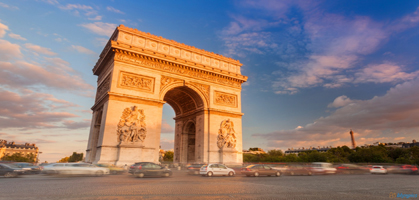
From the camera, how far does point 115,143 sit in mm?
18797

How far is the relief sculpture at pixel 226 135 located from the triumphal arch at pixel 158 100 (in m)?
0.10

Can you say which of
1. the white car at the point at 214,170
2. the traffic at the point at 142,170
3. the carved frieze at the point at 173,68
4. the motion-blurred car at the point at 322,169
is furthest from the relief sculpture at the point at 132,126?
the motion-blurred car at the point at 322,169

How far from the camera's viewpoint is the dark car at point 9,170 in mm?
13589

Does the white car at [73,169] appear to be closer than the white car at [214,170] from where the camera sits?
Yes

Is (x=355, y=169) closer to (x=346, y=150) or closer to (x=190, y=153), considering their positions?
(x=190, y=153)

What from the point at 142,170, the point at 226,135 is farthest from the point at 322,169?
the point at 142,170

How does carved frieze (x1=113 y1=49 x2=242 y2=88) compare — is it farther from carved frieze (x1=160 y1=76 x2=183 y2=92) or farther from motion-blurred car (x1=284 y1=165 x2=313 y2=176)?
motion-blurred car (x1=284 y1=165 x2=313 y2=176)

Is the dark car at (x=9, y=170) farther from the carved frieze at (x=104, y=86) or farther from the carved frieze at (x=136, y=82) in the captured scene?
the carved frieze at (x=136, y=82)

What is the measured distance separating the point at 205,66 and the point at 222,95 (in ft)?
12.2

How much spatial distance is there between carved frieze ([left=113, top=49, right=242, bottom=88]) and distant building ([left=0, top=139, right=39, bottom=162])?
351 ft

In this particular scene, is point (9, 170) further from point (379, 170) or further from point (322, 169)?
point (379, 170)

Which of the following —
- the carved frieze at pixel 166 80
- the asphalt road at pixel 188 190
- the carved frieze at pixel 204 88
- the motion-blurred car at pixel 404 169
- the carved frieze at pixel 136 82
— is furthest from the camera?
the carved frieze at pixel 204 88

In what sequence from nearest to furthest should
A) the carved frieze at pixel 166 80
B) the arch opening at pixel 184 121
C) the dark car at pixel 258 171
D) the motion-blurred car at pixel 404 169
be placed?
the dark car at pixel 258 171 → the motion-blurred car at pixel 404 169 → the carved frieze at pixel 166 80 → the arch opening at pixel 184 121

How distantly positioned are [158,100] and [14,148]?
114103 millimetres
